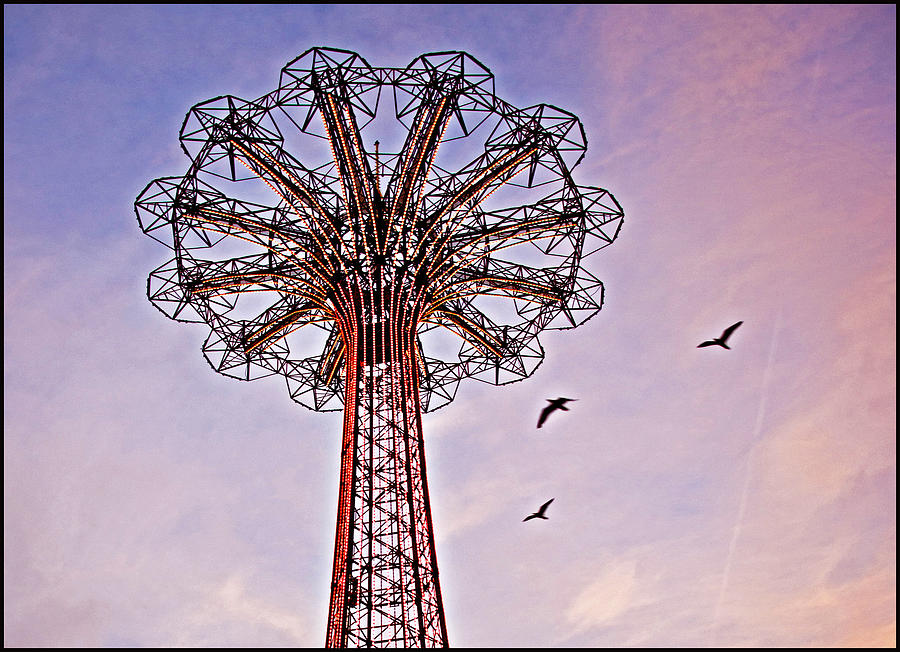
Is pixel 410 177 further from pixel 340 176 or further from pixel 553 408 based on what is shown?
pixel 553 408

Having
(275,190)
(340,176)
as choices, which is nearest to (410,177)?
(340,176)

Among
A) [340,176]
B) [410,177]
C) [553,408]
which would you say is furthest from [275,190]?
[553,408]

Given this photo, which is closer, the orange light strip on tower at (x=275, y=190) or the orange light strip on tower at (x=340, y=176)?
the orange light strip on tower at (x=275, y=190)

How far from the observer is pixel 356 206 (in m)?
33.1

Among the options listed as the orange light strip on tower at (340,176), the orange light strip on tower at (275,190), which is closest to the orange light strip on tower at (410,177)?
the orange light strip on tower at (340,176)

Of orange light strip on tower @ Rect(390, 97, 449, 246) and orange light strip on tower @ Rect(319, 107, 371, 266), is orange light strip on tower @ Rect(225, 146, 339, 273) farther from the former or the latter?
orange light strip on tower @ Rect(390, 97, 449, 246)

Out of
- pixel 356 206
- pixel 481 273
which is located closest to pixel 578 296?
pixel 481 273

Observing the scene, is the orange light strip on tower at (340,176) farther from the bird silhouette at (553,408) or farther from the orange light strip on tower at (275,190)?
the bird silhouette at (553,408)

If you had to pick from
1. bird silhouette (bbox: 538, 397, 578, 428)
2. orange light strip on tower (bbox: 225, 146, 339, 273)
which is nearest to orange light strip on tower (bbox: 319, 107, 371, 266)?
orange light strip on tower (bbox: 225, 146, 339, 273)

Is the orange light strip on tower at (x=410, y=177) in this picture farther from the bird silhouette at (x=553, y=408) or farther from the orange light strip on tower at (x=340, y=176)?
the bird silhouette at (x=553, y=408)

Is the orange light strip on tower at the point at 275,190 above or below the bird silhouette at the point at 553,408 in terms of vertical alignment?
above

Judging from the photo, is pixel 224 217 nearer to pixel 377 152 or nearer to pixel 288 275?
pixel 288 275

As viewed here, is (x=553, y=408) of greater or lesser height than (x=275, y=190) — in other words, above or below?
below

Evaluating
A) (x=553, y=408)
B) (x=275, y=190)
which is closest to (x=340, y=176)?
(x=275, y=190)
